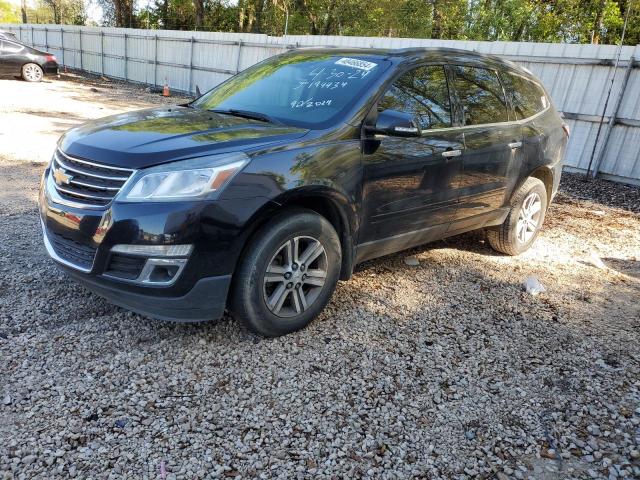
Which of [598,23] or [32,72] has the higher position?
[598,23]

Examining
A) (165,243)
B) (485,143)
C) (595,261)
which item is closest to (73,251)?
(165,243)

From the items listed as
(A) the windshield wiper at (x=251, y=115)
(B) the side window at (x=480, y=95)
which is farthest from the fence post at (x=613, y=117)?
(A) the windshield wiper at (x=251, y=115)

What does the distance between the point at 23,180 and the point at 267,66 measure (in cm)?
381

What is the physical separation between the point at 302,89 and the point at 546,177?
9.56 ft

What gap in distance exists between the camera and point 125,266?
9.40ft

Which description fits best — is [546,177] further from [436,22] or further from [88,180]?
[436,22]

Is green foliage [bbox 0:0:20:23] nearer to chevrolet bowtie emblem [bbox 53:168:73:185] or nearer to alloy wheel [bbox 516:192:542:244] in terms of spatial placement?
chevrolet bowtie emblem [bbox 53:168:73:185]

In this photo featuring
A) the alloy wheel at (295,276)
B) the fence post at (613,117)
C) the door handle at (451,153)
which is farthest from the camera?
the fence post at (613,117)

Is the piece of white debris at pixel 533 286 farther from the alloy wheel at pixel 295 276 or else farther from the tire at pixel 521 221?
the alloy wheel at pixel 295 276

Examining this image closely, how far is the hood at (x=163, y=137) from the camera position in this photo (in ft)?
9.52

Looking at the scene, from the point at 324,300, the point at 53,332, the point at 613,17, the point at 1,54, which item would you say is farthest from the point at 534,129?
the point at 613,17

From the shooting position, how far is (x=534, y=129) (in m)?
4.91

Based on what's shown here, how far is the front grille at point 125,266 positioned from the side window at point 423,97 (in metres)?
1.90

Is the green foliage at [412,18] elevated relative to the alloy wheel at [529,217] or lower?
elevated
